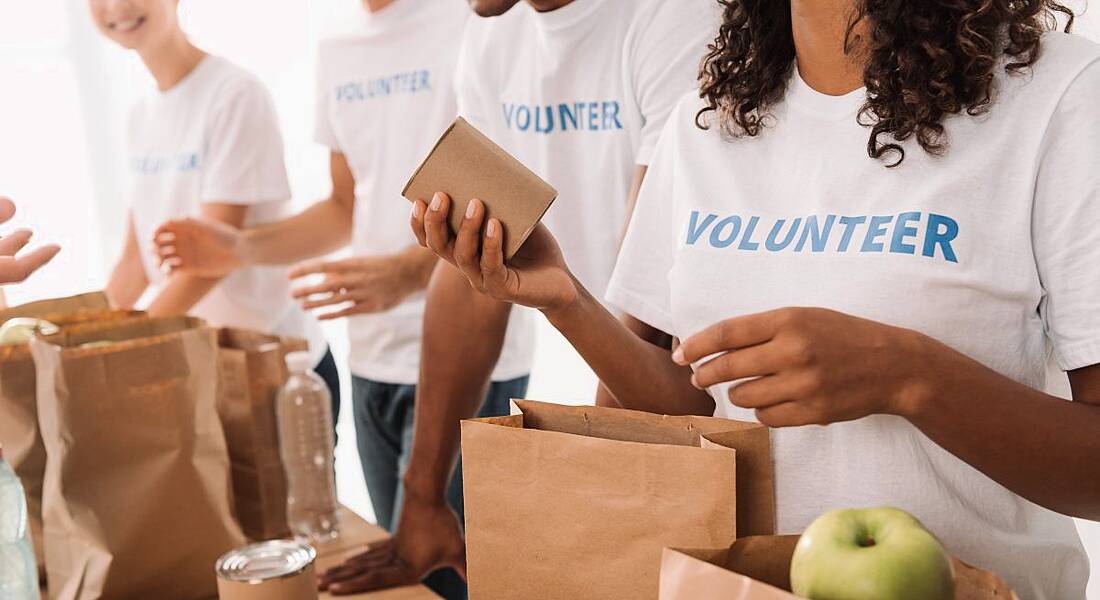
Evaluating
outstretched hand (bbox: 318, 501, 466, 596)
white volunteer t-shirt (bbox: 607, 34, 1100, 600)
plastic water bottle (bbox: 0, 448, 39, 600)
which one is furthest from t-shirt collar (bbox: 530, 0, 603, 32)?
plastic water bottle (bbox: 0, 448, 39, 600)

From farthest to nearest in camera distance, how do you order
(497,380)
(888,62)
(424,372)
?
(497,380) → (424,372) → (888,62)

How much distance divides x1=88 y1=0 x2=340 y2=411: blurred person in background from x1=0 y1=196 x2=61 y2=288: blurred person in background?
3.24 feet

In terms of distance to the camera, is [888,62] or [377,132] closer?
[888,62]

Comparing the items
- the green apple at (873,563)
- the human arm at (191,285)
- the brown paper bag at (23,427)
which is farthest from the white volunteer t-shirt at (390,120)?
the green apple at (873,563)

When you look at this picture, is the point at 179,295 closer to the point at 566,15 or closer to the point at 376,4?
the point at 376,4

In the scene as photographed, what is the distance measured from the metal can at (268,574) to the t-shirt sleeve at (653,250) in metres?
0.44

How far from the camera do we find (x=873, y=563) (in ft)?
1.94

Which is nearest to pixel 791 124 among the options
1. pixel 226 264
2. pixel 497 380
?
pixel 497 380

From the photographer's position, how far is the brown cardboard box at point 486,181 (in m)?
0.87

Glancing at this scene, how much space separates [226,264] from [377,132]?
42cm

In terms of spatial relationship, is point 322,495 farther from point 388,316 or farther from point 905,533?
point 905,533

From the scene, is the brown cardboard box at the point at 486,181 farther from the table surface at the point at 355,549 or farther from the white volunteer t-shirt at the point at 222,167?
the white volunteer t-shirt at the point at 222,167

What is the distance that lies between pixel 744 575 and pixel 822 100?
0.56m

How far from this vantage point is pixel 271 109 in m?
2.31
